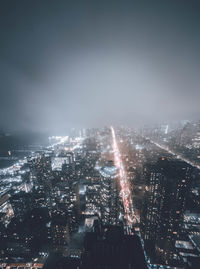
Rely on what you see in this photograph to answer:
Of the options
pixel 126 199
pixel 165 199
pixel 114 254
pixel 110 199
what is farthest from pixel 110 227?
pixel 126 199

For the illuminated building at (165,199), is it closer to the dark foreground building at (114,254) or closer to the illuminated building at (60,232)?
the dark foreground building at (114,254)

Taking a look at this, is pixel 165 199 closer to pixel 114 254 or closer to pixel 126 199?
pixel 114 254

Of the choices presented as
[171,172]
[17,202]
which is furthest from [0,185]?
[171,172]

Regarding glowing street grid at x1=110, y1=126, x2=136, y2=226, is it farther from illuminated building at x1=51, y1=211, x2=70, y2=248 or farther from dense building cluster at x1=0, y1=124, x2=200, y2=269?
illuminated building at x1=51, y1=211, x2=70, y2=248

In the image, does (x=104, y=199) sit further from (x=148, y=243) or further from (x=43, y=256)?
(x=43, y=256)

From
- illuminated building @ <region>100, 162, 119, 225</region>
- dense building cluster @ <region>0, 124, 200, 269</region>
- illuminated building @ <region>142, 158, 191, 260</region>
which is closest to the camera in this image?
dense building cluster @ <region>0, 124, 200, 269</region>

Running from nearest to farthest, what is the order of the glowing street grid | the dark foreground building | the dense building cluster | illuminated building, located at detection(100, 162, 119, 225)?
the dark foreground building
the dense building cluster
illuminated building, located at detection(100, 162, 119, 225)
the glowing street grid

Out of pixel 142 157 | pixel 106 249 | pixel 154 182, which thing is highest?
pixel 154 182

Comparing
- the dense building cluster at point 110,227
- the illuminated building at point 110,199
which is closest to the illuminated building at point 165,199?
the dense building cluster at point 110,227

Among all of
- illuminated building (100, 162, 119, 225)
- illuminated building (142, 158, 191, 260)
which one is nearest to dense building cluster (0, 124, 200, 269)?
illuminated building (142, 158, 191, 260)

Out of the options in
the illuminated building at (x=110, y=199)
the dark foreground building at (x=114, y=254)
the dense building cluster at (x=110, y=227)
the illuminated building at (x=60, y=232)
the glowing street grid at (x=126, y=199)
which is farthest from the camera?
the glowing street grid at (x=126, y=199)

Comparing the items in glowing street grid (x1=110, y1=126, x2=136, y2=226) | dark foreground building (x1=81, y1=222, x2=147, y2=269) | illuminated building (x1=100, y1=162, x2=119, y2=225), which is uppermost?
dark foreground building (x1=81, y1=222, x2=147, y2=269)
